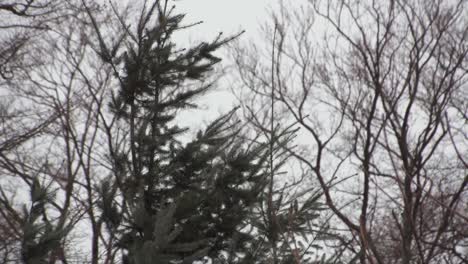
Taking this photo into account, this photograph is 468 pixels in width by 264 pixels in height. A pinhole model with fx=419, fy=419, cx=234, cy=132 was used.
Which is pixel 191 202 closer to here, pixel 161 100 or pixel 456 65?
pixel 161 100

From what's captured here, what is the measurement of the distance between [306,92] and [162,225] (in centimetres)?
729

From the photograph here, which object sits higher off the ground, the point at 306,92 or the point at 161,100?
the point at 306,92

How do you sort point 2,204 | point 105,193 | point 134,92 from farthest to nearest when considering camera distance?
1. point 2,204
2. point 134,92
3. point 105,193

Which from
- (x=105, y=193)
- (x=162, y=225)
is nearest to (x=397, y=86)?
(x=105, y=193)

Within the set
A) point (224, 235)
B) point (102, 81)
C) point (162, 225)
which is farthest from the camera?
point (102, 81)

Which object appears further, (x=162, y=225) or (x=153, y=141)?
(x=153, y=141)

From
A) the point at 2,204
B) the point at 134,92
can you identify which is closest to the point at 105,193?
the point at 134,92

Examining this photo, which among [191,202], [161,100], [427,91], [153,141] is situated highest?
[427,91]

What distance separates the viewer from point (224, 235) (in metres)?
4.04

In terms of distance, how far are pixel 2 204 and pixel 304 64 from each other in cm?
658

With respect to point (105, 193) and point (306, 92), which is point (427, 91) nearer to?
point (306, 92)

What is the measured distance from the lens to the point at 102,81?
29.1 feet

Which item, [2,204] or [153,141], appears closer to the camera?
[153,141]

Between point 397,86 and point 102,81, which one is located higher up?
point 102,81
